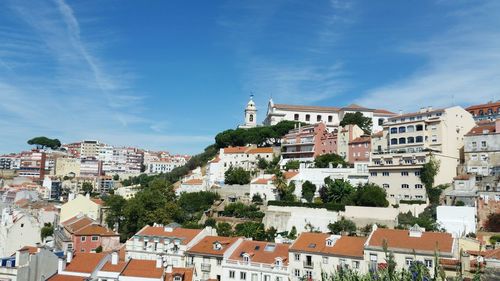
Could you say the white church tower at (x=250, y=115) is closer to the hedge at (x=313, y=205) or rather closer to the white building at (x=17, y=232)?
the hedge at (x=313, y=205)

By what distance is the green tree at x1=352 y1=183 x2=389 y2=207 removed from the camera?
183 ft

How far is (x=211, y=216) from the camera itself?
6725 cm

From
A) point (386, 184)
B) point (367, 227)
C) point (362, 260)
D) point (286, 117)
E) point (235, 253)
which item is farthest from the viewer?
point (286, 117)

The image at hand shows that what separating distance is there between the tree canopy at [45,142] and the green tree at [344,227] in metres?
147

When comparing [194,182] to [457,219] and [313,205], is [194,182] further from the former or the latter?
[457,219]

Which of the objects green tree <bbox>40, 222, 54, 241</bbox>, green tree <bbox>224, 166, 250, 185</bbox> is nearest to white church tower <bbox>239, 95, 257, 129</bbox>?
green tree <bbox>224, 166, 250, 185</bbox>

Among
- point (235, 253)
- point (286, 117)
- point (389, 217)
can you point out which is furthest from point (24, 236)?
point (286, 117)

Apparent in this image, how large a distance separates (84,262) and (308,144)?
53.2 meters

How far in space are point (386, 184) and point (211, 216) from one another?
2415 cm

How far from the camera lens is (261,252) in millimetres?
41031

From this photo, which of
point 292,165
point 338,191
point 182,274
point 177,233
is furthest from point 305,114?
point 182,274

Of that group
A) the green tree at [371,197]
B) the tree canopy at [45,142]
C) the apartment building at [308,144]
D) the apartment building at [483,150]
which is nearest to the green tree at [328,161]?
the apartment building at [308,144]

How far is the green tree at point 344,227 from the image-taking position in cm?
5369

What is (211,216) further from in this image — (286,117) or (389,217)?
(286,117)
